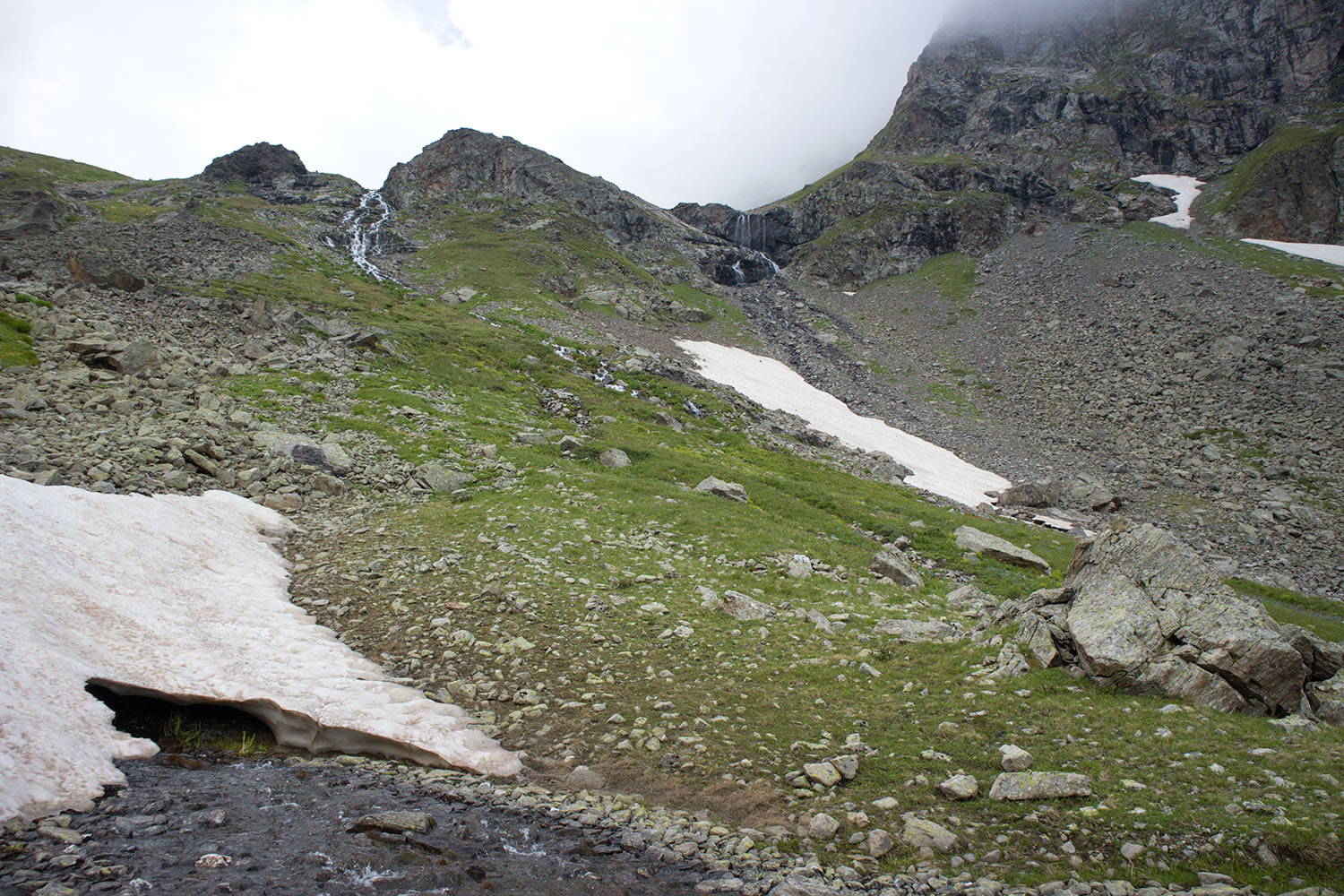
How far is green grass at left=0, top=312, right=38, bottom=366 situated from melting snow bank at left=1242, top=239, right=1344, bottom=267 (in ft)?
404

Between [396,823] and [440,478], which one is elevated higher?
[440,478]

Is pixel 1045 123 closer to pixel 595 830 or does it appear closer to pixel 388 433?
pixel 388 433

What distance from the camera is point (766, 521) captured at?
953 inches

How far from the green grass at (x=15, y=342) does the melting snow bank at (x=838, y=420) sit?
155ft

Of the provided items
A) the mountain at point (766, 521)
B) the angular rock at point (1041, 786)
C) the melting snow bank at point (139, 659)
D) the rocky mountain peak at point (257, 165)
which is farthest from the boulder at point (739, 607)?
the rocky mountain peak at point (257, 165)

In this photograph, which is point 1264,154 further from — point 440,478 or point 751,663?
point 440,478

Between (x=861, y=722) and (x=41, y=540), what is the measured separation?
653 inches

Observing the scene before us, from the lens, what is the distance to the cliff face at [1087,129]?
111 metres

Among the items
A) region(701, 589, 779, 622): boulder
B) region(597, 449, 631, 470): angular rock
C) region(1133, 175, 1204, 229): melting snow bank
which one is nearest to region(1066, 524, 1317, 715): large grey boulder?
region(701, 589, 779, 622): boulder

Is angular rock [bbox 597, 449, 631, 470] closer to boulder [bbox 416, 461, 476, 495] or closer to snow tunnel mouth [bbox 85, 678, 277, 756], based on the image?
boulder [bbox 416, 461, 476, 495]

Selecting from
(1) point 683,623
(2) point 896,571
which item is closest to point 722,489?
(2) point 896,571

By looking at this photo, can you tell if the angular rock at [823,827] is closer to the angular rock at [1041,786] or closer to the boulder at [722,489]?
the angular rock at [1041,786]

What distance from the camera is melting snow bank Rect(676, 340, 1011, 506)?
4528 centimetres

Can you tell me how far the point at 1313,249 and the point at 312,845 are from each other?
408 feet
